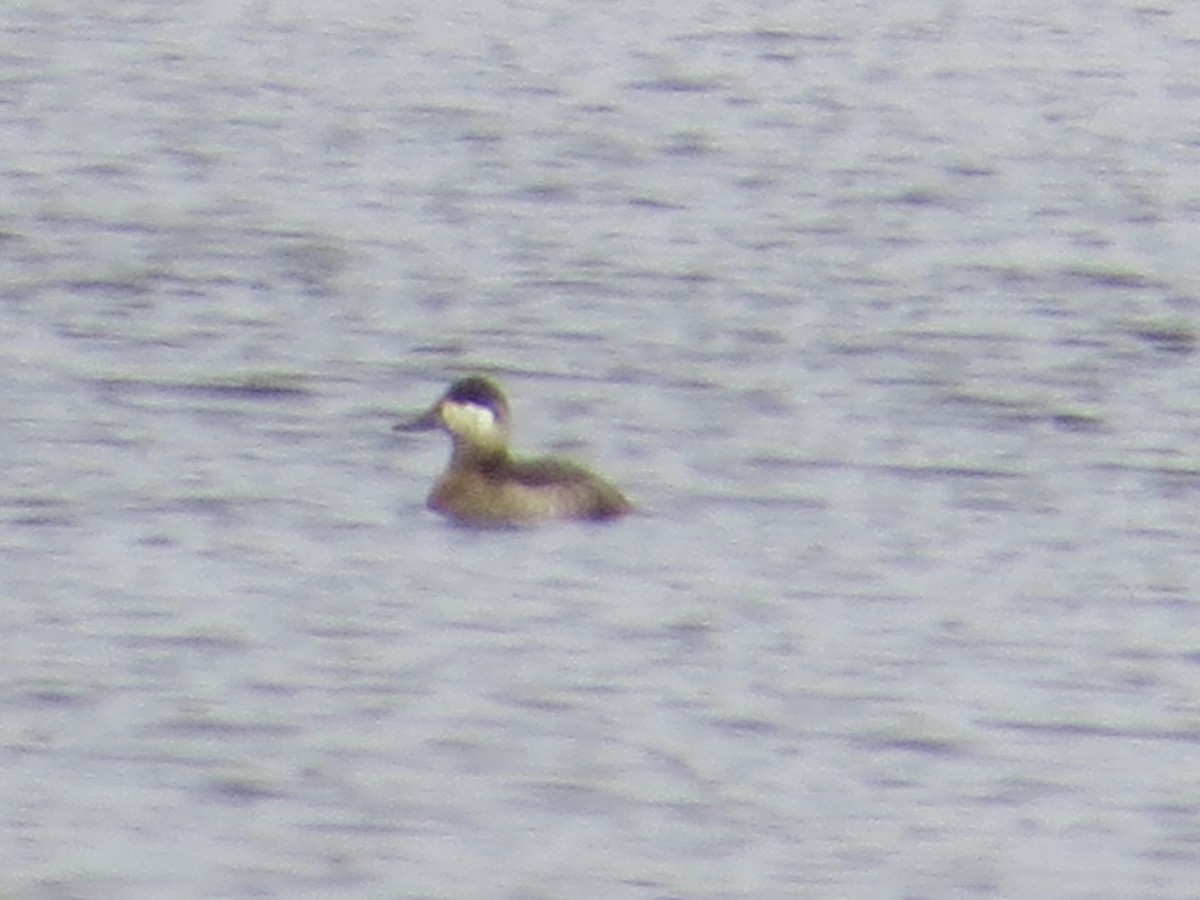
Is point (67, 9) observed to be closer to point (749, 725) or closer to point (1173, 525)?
point (1173, 525)

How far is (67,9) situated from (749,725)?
37.6ft

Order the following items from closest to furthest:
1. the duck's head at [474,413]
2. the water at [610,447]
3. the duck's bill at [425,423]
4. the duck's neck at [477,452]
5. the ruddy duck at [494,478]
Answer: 1. the water at [610,447]
2. the ruddy duck at [494,478]
3. the duck's neck at [477,452]
4. the duck's head at [474,413]
5. the duck's bill at [425,423]

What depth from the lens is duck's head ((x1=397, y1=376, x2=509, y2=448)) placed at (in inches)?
531

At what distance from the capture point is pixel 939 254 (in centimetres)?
1662

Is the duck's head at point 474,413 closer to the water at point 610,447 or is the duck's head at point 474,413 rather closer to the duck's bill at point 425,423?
the duck's bill at point 425,423

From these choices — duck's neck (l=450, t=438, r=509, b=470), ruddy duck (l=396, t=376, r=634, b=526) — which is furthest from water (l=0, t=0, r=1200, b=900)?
duck's neck (l=450, t=438, r=509, b=470)

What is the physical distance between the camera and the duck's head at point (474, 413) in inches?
531

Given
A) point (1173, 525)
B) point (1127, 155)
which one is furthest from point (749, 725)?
point (1127, 155)

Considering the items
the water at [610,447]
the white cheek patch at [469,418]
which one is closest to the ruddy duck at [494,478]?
the white cheek patch at [469,418]

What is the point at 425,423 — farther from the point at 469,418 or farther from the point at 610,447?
the point at 610,447

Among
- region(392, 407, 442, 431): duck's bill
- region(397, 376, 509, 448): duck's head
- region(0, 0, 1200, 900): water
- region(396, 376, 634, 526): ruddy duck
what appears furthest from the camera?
region(392, 407, 442, 431): duck's bill

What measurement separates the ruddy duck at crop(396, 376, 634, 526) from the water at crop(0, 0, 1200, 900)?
10 centimetres

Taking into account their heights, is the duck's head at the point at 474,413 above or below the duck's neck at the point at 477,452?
above

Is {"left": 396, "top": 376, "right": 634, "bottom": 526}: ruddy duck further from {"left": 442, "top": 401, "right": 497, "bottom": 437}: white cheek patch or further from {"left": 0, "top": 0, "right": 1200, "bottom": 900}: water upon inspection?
{"left": 0, "top": 0, "right": 1200, "bottom": 900}: water
